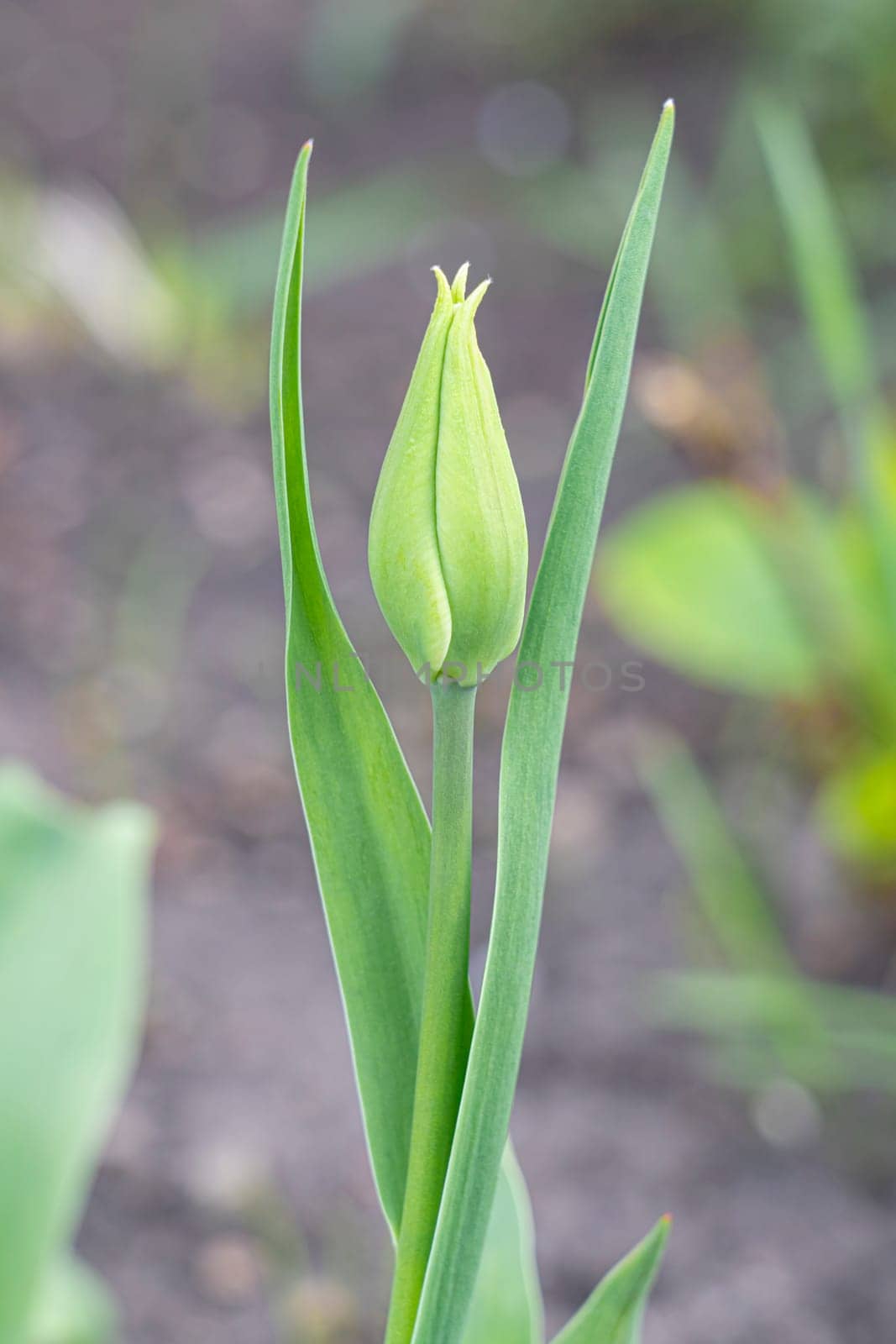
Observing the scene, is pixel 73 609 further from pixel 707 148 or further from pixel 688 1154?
pixel 707 148

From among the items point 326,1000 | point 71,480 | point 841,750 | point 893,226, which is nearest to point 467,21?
point 893,226

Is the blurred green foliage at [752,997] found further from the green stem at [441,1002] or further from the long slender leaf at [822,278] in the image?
the green stem at [441,1002]

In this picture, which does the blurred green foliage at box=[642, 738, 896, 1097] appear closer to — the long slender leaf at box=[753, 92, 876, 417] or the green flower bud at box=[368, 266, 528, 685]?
the long slender leaf at box=[753, 92, 876, 417]

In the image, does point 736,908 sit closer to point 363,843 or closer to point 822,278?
point 822,278

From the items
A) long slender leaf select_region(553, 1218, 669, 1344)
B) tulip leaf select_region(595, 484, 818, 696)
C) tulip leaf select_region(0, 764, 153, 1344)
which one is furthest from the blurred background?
long slender leaf select_region(553, 1218, 669, 1344)

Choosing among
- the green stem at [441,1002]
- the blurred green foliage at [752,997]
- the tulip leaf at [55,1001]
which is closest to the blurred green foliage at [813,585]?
the blurred green foliage at [752,997]

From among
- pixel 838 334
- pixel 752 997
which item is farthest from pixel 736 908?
pixel 838 334
